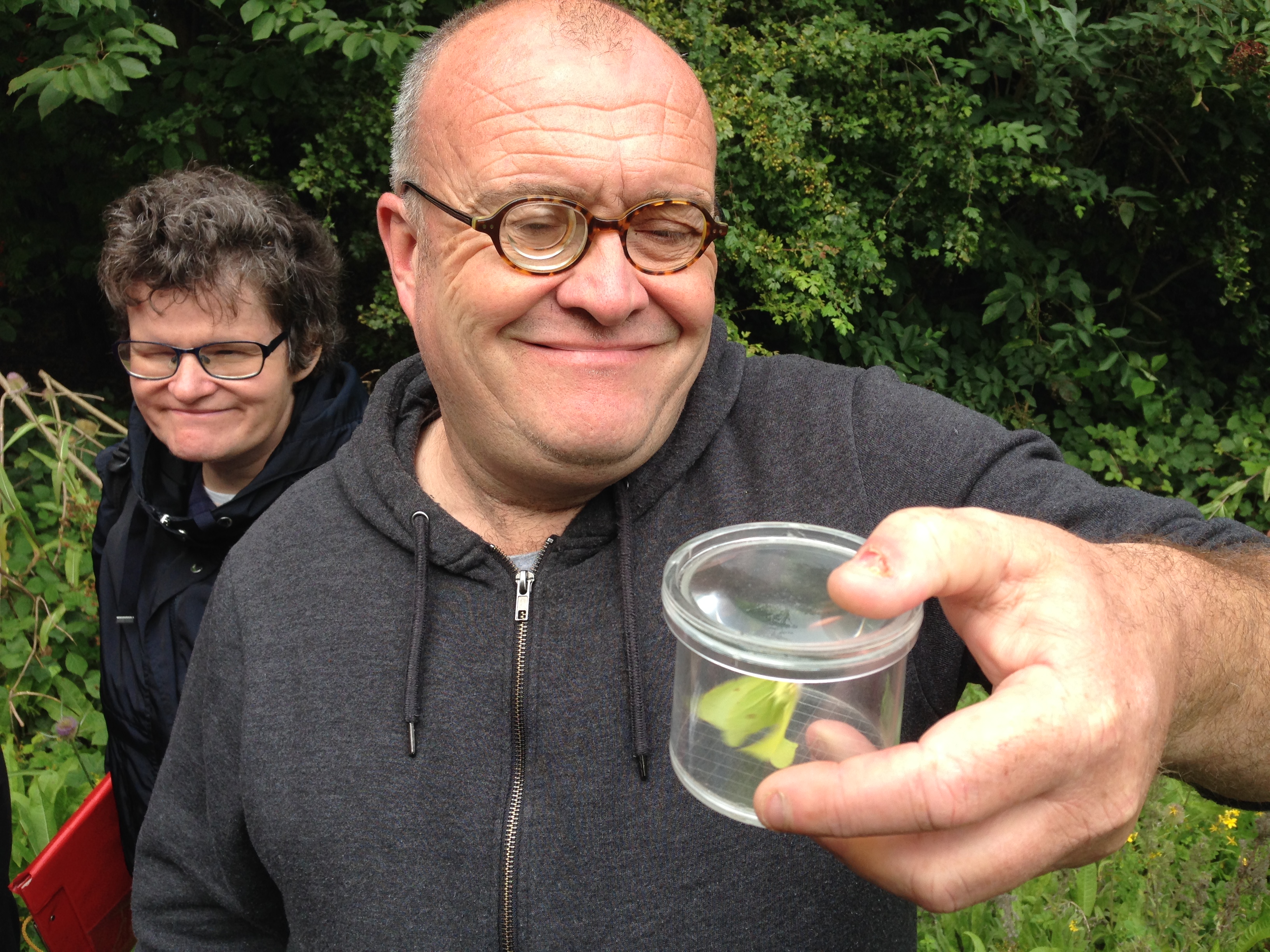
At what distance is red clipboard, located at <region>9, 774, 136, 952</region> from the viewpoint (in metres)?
2.23

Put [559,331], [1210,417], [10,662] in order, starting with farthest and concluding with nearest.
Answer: [1210,417] < [10,662] < [559,331]

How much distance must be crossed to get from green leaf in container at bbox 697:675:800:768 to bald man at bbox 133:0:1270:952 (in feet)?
1.28

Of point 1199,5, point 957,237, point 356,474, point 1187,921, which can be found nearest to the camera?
point 356,474

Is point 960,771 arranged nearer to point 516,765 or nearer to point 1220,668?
point 1220,668

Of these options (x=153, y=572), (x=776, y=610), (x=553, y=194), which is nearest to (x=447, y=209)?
(x=553, y=194)

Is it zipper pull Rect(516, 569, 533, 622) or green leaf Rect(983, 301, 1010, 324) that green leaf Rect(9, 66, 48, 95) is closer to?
zipper pull Rect(516, 569, 533, 622)

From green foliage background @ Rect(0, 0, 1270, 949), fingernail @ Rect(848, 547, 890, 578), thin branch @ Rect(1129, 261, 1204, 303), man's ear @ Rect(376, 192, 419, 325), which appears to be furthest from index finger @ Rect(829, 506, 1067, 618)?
thin branch @ Rect(1129, 261, 1204, 303)

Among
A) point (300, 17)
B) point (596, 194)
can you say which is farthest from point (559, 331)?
point (300, 17)

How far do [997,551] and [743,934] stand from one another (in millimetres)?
788

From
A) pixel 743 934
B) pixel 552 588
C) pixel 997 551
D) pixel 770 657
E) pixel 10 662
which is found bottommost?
pixel 10 662

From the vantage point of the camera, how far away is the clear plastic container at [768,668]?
3.14ft

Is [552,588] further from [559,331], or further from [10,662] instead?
[10,662]

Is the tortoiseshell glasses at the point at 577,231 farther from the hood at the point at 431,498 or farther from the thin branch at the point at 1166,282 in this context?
the thin branch at the point at 1166,282

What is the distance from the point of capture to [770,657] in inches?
37.0
